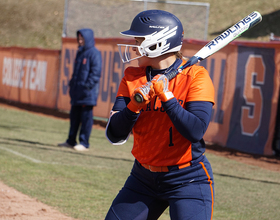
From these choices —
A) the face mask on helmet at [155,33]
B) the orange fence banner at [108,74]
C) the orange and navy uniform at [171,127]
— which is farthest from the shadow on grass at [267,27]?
the orange and navy uniform at [171,127]

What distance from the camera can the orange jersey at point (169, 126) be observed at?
2.79 meters

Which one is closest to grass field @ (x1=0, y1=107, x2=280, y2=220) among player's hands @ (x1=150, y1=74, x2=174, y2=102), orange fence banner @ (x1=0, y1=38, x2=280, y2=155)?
orange fence banner @ (x1=0, y1=38, x2=280, y2=155)

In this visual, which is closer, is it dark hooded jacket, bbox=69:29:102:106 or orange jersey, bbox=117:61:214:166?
orange jersey, bbox=117:61:214:166

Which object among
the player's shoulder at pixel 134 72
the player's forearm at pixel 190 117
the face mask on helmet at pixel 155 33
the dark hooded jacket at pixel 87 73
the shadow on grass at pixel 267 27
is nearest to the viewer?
the player's forearm at pixel 190 117

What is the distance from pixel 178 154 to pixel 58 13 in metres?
33.5

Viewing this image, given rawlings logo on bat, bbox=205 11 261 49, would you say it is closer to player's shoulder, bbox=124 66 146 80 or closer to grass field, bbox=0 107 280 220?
player's shoulder, bbox=124 66 146 80

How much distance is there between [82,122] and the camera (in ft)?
29.6

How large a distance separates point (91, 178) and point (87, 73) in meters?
2.72

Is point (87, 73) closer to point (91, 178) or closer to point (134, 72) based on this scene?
point (91, 178)

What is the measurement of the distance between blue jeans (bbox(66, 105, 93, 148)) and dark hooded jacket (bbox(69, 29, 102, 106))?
0.64 feet

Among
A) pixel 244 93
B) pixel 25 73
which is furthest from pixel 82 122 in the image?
pixel 25 73

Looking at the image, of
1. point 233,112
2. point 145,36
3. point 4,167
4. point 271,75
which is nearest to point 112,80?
point 233,112

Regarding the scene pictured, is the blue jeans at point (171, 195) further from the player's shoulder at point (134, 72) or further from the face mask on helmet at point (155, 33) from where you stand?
the face mask on helmet at point (155, 33)

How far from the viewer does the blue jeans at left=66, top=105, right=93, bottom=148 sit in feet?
29.5
